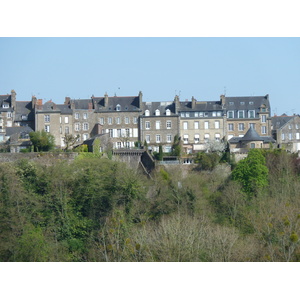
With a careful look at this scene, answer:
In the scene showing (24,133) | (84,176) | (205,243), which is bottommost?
(205,243)

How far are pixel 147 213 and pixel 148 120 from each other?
50.9 ft

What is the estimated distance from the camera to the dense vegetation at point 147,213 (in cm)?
2162

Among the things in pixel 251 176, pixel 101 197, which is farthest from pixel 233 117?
pixel 101 197

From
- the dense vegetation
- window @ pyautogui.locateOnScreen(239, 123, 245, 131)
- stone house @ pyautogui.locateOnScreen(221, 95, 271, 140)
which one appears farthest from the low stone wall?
window @ pyautogui.locateOnScreen(239, 123, 245, 131)

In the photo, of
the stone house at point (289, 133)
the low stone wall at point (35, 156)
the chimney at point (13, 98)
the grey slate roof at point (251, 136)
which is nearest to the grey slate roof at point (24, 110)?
the chimney at point (13, 98)

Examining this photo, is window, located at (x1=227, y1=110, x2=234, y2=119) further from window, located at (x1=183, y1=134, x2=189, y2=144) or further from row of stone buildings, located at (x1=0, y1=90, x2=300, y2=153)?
window, located at (x1=183, y1=134, x2=189, y2=144)

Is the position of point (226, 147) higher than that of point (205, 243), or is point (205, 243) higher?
point (226, 147)

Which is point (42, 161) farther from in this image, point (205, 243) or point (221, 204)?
point (205, 243)

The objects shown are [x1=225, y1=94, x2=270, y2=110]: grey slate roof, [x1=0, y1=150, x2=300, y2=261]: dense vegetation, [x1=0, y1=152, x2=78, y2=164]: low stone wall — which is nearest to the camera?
[x1=0, y1=150, x2=300, y2=261]: dense vegetation

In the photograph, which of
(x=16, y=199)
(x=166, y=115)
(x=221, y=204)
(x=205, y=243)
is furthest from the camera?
(x=166, y=115)

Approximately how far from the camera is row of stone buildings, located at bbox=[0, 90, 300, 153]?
41531mm

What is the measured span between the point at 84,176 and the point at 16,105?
15.9 meters

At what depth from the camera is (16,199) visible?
1052 inches

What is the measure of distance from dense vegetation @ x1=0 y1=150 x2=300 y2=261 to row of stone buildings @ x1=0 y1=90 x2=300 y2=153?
7572 mm
